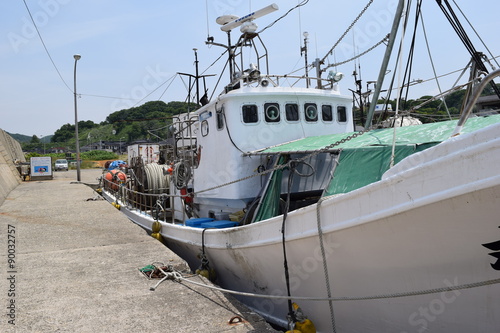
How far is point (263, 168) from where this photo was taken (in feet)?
20.2

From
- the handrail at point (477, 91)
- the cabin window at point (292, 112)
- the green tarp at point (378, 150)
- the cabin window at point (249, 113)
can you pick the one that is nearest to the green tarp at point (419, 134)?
the green tarp at point (378, 150)

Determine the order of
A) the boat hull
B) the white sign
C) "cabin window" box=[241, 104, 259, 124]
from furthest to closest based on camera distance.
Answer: the white sign → "cabin window" box=[241, 104, 259, 124] → the boat hull

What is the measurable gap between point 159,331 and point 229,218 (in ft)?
9.97

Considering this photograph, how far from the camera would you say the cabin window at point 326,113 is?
23.3ft

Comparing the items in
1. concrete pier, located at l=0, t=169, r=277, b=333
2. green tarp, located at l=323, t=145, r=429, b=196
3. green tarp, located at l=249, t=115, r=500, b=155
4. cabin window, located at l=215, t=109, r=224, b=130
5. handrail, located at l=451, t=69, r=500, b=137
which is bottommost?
concrete pier, located at l=0, t=169, r=277, b=333

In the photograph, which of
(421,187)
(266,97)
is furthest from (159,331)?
(266,97)

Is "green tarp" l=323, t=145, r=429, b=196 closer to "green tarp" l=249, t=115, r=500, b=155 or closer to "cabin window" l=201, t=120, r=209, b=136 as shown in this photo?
"green tarp" l=249, t=115, r=500, b=155

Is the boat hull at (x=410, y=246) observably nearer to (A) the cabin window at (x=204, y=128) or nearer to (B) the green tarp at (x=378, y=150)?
(B) the green tarp at (x=378, y=150)

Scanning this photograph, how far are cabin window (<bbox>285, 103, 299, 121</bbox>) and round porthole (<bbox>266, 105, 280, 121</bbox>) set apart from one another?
0.62 ft

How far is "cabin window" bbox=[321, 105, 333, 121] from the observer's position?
711 centimetres

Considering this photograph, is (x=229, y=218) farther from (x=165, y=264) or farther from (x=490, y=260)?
(x=490, y=260)

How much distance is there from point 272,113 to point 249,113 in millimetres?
431

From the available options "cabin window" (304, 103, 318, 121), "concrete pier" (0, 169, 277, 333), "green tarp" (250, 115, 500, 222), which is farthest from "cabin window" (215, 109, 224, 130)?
"green tarp" (250, 115, 500, 222)

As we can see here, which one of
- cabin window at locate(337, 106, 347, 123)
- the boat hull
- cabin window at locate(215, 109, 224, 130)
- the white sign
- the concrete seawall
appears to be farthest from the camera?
the white sign
